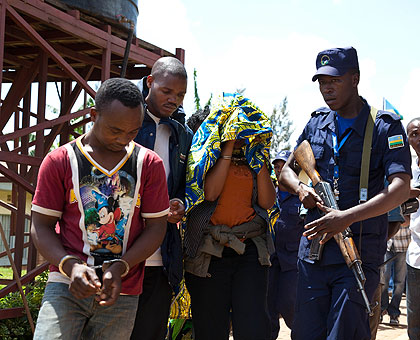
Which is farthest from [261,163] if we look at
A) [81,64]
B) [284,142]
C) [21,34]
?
[284,142]

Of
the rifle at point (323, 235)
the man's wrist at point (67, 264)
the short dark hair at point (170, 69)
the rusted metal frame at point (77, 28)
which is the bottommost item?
the man's wrist at point (67, 264)

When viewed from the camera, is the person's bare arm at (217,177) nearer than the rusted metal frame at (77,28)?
Yes

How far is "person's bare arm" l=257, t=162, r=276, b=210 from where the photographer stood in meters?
4.02

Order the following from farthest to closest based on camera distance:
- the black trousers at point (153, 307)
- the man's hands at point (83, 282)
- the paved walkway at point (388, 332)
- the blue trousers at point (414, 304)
Answer: the paved walkway at point (388, 332)
the blue trousers at point (414, 304)
the black trousers at point (153, 307)
the man's hands at point (83, 282)

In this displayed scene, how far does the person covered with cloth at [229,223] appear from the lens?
12.8ft

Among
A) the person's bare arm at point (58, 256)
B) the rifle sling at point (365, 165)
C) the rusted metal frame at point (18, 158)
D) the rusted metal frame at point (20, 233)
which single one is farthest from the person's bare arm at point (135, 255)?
the rusted metal frame at point (20, 233)

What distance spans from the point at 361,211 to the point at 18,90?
24.0 feet

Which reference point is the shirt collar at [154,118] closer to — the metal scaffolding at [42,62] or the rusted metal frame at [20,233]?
the metal scaffolding at [42,62]

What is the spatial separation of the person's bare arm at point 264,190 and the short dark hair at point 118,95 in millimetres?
1225

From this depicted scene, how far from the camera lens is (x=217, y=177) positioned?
3.93m

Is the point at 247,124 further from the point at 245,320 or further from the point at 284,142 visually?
the point at 284,142

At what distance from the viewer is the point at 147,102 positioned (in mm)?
3996

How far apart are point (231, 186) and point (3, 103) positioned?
22.8 feet

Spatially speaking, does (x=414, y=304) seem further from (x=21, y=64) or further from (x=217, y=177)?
(x=21, y=64)
